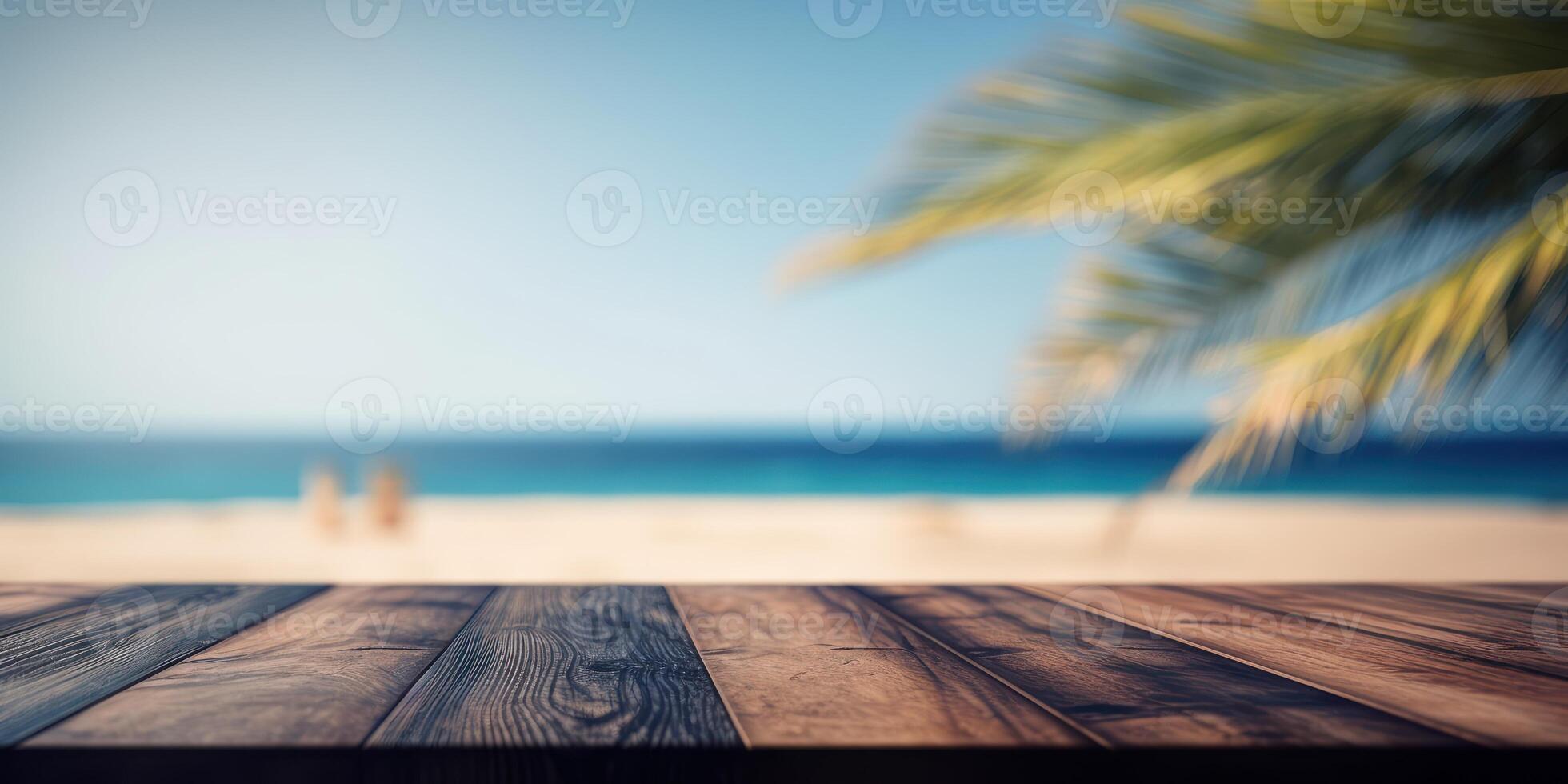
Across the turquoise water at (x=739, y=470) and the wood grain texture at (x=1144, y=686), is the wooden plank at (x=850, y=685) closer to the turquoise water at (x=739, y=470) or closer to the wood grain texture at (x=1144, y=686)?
the wood grain texture at (x=1144, y=686)

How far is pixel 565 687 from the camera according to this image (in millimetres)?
607

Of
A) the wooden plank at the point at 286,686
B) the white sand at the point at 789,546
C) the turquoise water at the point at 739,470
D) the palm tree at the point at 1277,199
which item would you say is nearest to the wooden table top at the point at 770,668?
the wooden plank at the point at 286,686

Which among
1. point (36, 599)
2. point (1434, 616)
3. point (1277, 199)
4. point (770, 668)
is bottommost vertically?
point (36, 599)

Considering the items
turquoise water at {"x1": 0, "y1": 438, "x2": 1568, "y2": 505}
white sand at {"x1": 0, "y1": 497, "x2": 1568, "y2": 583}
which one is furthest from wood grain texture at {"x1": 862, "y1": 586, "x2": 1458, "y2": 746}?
turquoise water at {"x1": 0, "y1": 438, "x2": 1568, "y2": 505}

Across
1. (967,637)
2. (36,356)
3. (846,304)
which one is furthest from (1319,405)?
(36,356)

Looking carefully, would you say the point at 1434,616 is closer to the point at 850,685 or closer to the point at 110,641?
the point at 850,685

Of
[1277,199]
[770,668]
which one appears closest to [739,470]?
[1277,199]

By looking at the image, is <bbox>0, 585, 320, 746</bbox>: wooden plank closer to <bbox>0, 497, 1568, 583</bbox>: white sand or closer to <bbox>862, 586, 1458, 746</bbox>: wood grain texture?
<bbox>862, 586, 1458, 746</bbox>: wood grain texture

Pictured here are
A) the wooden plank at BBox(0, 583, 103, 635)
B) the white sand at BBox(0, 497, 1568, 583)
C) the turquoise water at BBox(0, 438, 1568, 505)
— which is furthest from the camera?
the turquoise water at BBox(0, 438, 1568, 505)

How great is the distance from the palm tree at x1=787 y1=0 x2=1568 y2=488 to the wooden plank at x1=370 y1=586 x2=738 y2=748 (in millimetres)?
1027

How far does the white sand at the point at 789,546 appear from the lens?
20.7 ft

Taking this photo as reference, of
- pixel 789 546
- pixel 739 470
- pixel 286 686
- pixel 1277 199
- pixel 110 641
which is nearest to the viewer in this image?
pixel 286 686

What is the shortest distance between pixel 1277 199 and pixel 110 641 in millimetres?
1916

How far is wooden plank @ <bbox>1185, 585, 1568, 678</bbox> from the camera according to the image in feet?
2.38
